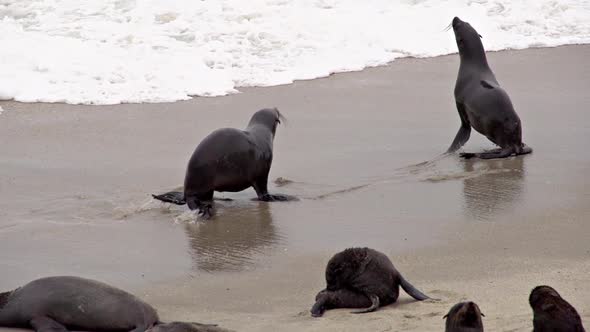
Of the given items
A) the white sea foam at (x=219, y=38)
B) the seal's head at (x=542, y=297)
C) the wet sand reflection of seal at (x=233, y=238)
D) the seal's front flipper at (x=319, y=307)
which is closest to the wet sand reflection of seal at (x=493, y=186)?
the wet sand reflection of seal at (x=233, y=238)

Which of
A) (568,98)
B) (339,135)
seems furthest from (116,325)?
(568,98)

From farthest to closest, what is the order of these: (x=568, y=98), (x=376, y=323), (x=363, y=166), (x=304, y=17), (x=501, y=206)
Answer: (x=304, y=17)
(x=568, y=98)
(x=363, y=166)
(x=501, y=206)
(x=376, y=323)

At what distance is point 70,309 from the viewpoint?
493cm

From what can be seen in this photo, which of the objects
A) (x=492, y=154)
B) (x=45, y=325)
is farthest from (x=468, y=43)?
(x=45, y=325)

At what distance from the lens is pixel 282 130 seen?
9789 millimetres

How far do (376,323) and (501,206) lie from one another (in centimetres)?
273

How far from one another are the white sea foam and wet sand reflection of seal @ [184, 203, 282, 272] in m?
4.32

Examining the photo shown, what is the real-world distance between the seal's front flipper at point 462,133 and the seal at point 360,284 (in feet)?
12.9

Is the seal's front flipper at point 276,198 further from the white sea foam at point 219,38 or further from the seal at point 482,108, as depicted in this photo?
the white sea foam at point 219,38

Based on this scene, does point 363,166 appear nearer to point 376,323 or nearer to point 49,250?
point 49,250

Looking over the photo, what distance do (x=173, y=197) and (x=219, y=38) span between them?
7075 mm

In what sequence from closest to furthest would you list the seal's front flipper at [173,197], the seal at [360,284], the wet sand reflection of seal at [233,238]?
the seal at [360,284], the wet sand reflection of seal at [233,238], the seal's front flipper at [173,197]

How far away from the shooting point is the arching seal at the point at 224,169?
759 cm

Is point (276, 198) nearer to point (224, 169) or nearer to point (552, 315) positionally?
point (224, 169)
